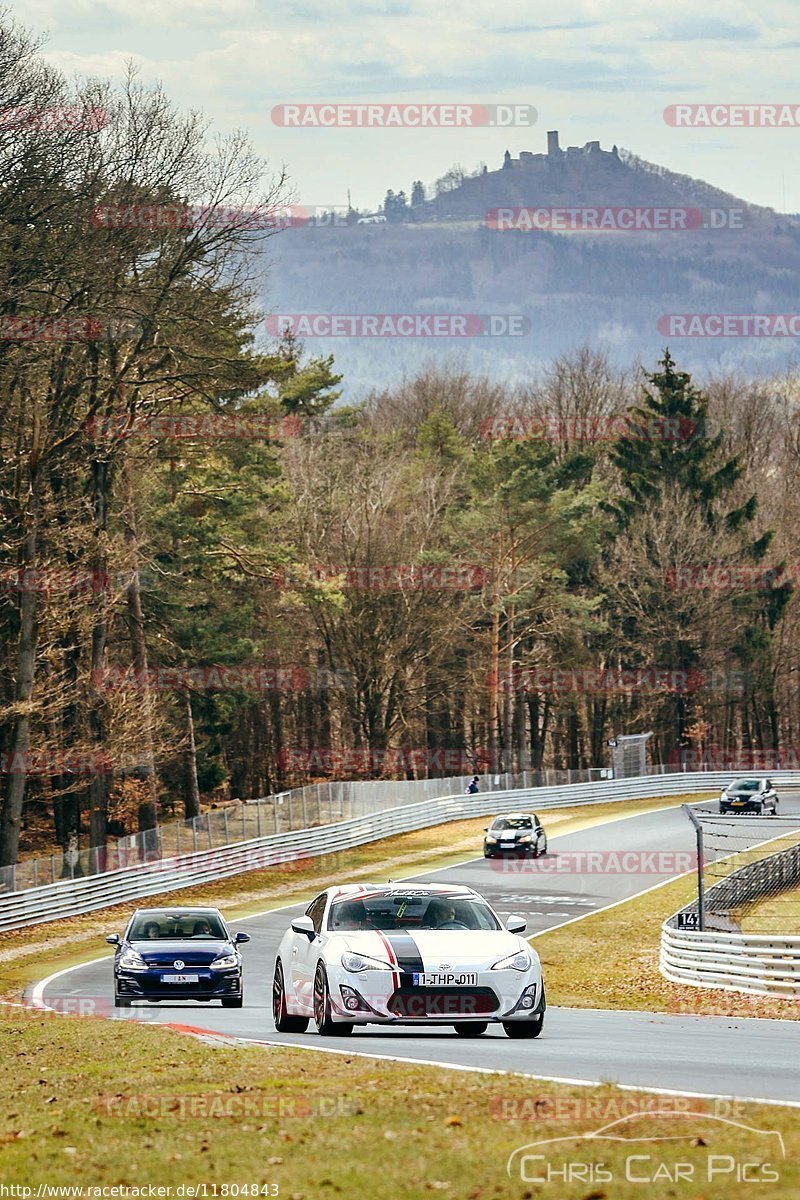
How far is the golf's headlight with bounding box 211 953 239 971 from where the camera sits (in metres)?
22.0

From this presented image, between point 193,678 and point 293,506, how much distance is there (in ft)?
48.0

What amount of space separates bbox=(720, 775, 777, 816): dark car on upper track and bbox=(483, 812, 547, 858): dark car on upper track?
40.1ft

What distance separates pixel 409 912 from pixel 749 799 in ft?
158

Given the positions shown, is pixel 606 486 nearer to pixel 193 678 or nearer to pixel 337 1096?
pixel 193 678

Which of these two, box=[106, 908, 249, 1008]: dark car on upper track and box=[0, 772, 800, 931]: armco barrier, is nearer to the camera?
box=[106, 908, 249, 1008]: dark car on upper track

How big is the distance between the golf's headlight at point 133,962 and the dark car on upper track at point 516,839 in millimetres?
30697

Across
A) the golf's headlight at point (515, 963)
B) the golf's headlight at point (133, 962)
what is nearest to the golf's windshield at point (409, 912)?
the golf's headlight at point (515, 963)

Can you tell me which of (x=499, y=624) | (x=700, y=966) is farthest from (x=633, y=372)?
(x=700, y=966)

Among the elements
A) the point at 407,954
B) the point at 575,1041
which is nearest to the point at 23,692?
the point at 407,954

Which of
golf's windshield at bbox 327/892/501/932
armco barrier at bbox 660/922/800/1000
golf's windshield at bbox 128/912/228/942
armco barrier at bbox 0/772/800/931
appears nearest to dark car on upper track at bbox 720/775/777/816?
armco barrier at bbox 0/772/800/931

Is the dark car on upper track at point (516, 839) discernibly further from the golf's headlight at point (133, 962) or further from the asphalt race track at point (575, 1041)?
the golf's headlight at point (133, 962)

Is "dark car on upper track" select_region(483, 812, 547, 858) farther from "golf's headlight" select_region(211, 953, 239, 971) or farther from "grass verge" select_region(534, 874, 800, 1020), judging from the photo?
"golf's headlight" select_region(211, 953, 239, 971)

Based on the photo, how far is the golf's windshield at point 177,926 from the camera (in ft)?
74.3

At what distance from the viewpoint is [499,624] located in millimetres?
84500
